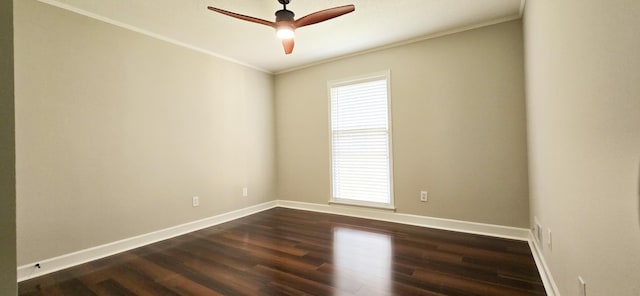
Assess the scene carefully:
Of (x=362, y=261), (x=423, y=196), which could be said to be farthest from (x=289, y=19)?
(x=423, y=196)

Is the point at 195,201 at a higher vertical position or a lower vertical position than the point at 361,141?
lower

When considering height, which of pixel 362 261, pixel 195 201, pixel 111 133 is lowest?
pixel 362 261

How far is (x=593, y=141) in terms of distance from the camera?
3.40 ft

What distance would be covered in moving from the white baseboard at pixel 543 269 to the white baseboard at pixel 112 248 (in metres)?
3.54

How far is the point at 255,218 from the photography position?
154 inches

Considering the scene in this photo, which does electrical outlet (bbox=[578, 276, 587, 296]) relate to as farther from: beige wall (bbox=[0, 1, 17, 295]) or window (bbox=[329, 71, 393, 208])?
window (bbox=[329, 71, 393, 208])

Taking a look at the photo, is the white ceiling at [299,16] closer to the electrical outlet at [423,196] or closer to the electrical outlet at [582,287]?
the electrical outlet at [423,196]

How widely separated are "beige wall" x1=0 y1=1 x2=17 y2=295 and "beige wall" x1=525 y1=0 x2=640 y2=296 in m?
1.52

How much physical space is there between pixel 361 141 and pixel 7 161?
3.56m

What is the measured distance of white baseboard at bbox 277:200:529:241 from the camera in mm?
2836

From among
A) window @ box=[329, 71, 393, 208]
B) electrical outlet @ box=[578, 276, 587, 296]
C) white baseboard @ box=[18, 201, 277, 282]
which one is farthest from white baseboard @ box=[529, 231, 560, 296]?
white baseboard @ box=[18, 201, 277, 282]

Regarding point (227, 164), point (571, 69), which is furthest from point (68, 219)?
point (571, 69)

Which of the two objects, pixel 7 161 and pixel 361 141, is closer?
pixel 7 161

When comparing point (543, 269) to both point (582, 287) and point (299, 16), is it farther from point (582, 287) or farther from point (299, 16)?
point (299, 16)
